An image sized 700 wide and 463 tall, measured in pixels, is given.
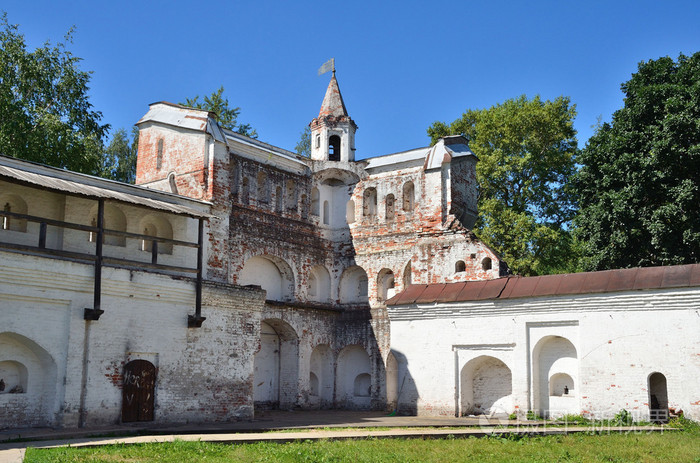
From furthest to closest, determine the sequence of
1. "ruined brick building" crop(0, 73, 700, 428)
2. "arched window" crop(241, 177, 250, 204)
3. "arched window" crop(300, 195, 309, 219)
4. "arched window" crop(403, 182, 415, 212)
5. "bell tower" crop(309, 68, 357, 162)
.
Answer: "bell tower" crop(309, 68, 357, 162) < "arched window" crop(300, 195, 309, 219) < "arched window" crop(403, 182, 415, 212) < "arched window" crop(241, 177, 250, 204) < "ruined brick building" crop(0, 73, 700, 428)

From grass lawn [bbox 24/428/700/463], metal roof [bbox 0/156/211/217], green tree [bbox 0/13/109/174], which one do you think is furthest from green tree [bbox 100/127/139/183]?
grass lawn [bbox 24/428/700/463]

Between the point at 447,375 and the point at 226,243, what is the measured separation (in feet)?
28.1

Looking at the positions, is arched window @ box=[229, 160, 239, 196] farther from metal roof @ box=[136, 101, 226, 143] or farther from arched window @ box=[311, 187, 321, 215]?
arched window @ box=[311, 187, 321, 215]

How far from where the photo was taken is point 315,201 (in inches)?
1211

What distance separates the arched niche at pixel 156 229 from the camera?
73.6 feet

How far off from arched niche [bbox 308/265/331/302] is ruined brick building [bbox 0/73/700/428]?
0.30 ft

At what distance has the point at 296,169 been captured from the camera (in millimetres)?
29906

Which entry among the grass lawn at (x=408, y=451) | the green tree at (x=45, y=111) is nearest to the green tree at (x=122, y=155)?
the green tree at (x=45, y=111)

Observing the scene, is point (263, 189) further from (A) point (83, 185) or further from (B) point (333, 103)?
(A) point (83, 185)

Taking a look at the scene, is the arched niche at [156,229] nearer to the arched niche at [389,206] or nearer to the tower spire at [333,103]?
the arched niche at [389,206]

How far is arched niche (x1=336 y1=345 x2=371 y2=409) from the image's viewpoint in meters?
29.0

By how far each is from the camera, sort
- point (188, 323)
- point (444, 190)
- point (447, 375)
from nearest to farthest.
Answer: point (188, 323), point (447, 375), point (444, 190)

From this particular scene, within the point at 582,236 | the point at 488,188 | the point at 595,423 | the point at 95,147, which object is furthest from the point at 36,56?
the point at 595,423

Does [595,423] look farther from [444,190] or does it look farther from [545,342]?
[444,190]
